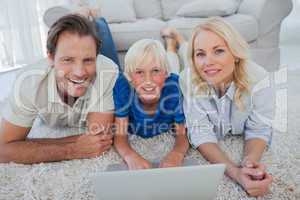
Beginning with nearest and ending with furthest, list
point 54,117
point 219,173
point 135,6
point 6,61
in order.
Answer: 1. point 219,173
2. point 54,117
3. point 135,6
4. point 6,61

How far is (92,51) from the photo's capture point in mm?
1238

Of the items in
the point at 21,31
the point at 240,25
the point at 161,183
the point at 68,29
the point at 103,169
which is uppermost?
the point at 68,29

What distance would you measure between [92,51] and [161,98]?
30 centimetres

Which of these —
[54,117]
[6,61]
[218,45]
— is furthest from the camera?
[6,61]

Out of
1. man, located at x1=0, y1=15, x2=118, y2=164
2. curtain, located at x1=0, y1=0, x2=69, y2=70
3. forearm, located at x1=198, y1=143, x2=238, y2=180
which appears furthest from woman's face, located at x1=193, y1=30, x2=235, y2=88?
curtain, located at x1=0, y1=0, x2=69, y2=70

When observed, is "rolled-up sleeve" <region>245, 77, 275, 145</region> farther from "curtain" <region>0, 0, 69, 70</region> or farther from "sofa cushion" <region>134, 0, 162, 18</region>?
"curtain" <region>0, 0, 69, 70</region>

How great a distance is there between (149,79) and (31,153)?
0.49m

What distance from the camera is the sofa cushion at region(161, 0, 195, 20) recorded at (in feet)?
8.85

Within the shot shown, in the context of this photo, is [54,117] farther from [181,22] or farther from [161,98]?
[181,22]

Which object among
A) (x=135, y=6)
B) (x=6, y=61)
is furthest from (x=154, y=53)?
(x=6, y=61)

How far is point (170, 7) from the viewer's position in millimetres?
2717

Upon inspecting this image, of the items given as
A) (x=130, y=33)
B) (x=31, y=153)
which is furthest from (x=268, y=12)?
(x=31, y=153)

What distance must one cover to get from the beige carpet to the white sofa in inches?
31.9

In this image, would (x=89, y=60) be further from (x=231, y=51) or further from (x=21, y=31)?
(x=21, y=31)
